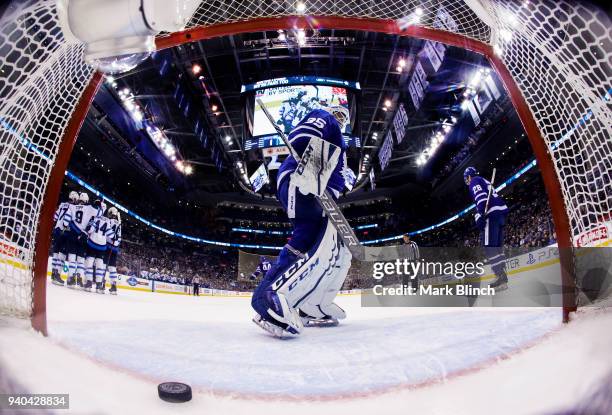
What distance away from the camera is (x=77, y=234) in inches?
149

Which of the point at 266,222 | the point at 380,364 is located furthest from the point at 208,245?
the point at 380,364

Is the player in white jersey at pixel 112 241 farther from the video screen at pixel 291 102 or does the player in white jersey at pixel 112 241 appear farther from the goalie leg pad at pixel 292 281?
the goalie leg pad at pixel 292 281

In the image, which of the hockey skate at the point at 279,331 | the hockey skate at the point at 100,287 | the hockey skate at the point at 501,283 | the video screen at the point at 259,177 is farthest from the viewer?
the video screen at the point at 259,177

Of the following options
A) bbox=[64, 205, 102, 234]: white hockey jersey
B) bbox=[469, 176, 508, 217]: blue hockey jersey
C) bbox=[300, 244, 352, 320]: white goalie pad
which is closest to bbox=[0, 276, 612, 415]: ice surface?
bbox=[300, 244, 352, 320]: white goalie pad

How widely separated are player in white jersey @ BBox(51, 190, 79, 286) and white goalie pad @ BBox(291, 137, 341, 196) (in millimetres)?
3064

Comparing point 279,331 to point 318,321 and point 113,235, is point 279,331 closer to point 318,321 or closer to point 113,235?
point 318,321

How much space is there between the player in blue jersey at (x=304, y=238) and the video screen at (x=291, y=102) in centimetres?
219

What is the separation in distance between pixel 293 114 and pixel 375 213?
21.5 ft

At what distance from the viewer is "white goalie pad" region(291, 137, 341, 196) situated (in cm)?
155

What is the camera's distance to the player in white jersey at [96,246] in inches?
151

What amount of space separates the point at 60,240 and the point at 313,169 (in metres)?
3.40

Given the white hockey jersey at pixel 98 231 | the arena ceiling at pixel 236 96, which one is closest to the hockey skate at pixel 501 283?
the arena ceiling at pixel 236 96

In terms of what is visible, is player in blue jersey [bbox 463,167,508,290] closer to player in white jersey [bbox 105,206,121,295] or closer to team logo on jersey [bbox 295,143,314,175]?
team logo on jersey [bbox 295,143,314,175]

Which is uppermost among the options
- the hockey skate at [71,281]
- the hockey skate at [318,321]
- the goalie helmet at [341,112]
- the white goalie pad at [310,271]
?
the goalie helmet at [341,112]
